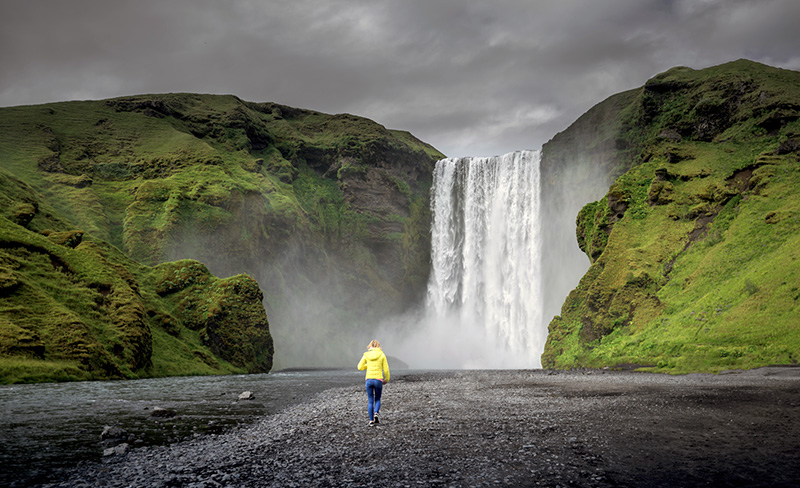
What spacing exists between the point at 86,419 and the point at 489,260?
69486 mm

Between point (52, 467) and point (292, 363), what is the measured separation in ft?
231

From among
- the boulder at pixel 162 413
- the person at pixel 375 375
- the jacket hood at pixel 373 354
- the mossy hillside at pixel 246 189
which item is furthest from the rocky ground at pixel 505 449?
the mossy hillside at pixel 246 189

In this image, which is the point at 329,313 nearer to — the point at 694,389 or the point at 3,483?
the point at 694,389

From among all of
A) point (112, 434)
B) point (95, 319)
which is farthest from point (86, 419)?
point (95, 319)

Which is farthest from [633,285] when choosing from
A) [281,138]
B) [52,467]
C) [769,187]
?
[281,138]

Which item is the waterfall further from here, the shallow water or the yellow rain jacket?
the yellow rain jacket

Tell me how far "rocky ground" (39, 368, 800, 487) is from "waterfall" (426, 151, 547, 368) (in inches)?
2075

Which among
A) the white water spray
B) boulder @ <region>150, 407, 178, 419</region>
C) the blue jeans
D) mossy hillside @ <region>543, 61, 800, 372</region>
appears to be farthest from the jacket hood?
the white water spray

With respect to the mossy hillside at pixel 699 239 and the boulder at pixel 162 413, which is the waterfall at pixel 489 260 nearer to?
the mossy hillside at pixel 699 239

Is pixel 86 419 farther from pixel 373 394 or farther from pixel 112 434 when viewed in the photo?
pixel 373 394

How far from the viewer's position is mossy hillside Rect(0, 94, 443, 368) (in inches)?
2744

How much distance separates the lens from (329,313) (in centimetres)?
8769

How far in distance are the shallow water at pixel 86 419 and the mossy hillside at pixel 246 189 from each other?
50046 millimetres

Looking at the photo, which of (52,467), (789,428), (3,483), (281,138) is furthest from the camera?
(281,138)
